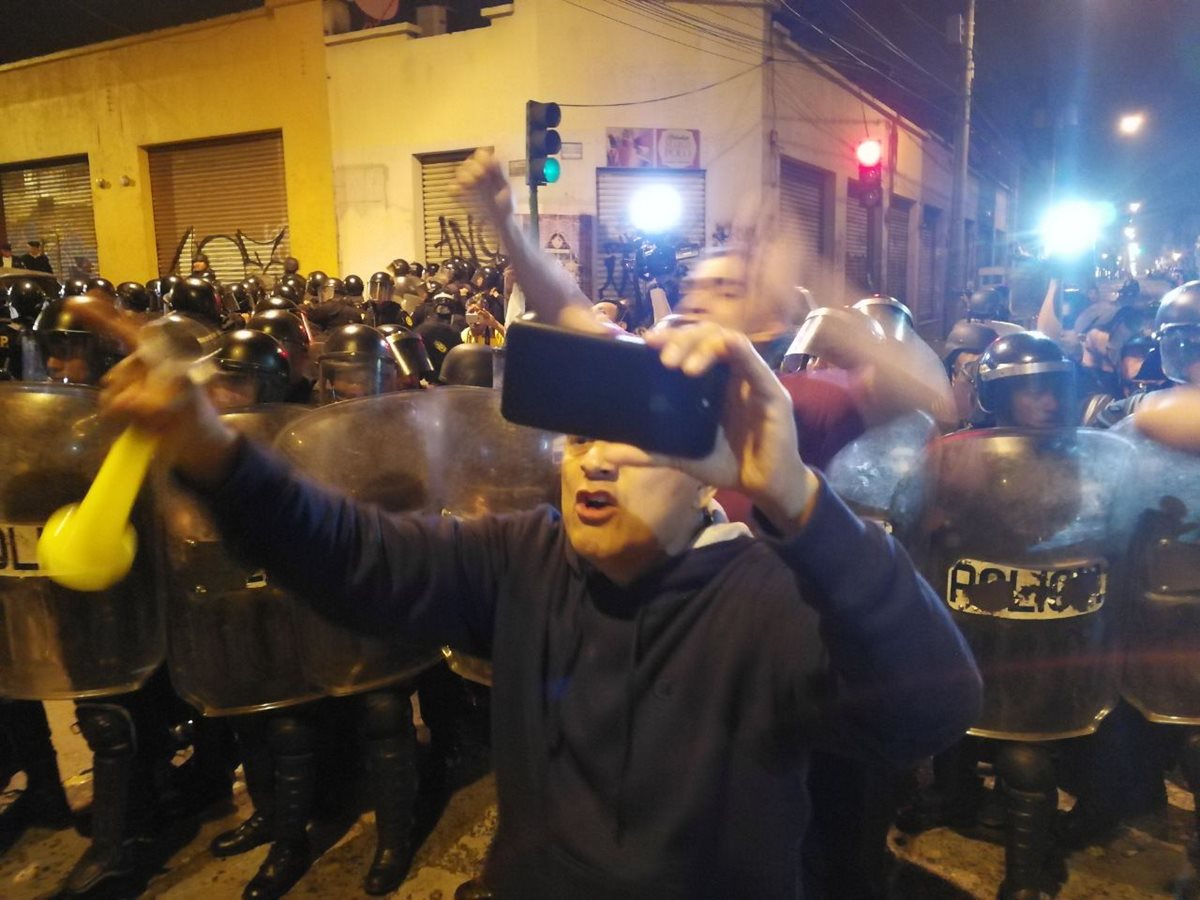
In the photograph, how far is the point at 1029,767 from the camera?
2967 mm

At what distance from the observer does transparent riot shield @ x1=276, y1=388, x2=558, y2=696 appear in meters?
3.05

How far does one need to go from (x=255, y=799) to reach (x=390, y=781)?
73 cm

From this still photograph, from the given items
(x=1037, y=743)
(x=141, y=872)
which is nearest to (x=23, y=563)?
(x=141, y=872)

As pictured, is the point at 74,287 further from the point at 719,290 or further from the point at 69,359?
the point at 719,290

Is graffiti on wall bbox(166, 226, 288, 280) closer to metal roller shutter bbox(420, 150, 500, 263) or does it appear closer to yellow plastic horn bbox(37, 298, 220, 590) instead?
metal roller shutter bbox(420, 150, 500, 263)

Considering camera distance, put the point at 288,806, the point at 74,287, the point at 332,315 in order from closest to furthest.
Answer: the point at 288,806
the point at 332,315
the point at 74,287

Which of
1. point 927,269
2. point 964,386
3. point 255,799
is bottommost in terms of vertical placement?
point 255,799

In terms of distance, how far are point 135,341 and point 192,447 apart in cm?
20

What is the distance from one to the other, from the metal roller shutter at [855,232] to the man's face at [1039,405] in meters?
18.0

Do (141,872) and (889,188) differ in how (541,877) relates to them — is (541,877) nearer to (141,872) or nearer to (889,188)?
(141,872)

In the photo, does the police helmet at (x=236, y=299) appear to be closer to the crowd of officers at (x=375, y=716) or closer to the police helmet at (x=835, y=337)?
the crowd of officers at (x=375, y=716)

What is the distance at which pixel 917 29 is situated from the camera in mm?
22922

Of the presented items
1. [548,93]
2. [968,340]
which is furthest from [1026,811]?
[548,93]

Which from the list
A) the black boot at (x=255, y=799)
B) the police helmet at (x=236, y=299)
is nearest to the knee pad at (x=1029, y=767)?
the black boot at (x=255, y=799)
